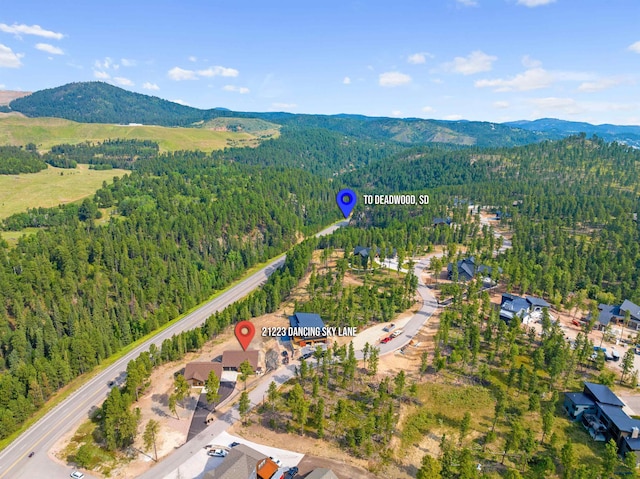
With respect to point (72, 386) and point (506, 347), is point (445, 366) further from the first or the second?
point (72, 386)

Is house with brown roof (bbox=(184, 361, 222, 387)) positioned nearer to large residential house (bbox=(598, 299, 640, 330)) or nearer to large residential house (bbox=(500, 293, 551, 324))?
large residential house (bbox=(500, 293, 551, 324))

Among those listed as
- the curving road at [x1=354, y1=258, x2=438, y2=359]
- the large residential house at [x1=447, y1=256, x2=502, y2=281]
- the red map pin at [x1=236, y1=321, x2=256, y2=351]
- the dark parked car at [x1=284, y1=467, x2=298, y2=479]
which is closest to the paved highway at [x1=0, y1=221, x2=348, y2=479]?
the red map pin at [x1=236, y1=321, x2=256, y2=351]

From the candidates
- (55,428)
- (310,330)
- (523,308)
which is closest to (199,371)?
(55,428)

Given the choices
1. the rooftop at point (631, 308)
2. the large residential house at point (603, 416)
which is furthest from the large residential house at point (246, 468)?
the rooftop at point (631, 308)

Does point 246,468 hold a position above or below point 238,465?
below

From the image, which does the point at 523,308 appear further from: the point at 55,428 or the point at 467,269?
the point at 55,428
